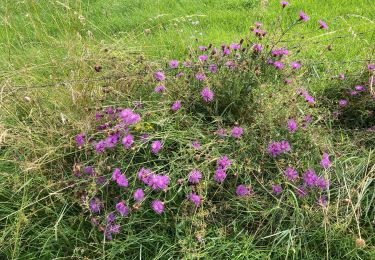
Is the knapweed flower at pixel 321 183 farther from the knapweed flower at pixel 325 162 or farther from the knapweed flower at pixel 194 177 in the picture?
the knapweed flower at pixel 194 177

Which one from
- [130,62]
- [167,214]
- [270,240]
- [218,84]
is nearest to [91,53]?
[130,62]

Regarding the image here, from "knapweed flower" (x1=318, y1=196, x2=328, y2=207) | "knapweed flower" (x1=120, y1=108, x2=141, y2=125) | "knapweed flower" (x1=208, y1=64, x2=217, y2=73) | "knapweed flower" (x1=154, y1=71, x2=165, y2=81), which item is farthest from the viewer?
"knapweed flower" (x1=208, y1=64, x2=217, y2=73)

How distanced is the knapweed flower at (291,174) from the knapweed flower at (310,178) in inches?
1.9

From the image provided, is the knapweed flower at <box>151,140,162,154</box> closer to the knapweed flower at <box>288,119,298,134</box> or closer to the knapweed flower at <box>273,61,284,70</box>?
the knapweed flower at <box>288,119,298,134</box>

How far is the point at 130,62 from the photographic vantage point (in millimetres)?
2895

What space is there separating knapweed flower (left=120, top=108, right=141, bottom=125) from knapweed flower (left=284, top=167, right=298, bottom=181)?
798mm

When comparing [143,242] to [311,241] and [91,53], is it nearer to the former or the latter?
[311,241]

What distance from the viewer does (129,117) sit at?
2229mm

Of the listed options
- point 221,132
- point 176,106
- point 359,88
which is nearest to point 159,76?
point 176,106

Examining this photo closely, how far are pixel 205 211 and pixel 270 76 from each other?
40.7 inches

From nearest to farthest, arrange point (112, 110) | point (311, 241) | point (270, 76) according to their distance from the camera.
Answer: point (311, 241), point (112, 110), point (270, 76)

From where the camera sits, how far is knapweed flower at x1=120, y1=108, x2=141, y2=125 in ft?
7.26

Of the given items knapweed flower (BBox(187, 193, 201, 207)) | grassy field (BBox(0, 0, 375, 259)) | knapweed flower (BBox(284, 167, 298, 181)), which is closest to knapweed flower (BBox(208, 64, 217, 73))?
grassy field (BBox(0, 0, 375, 259))

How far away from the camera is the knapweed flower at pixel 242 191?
2127mm
